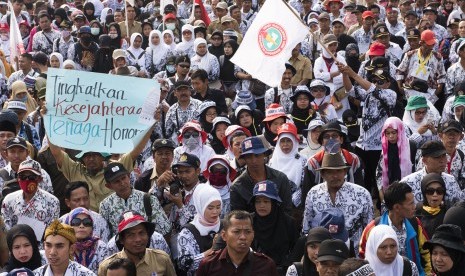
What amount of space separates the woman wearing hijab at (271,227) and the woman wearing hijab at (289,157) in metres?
1.56

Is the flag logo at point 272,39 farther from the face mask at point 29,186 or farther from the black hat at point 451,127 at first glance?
the face mask at point 29,186

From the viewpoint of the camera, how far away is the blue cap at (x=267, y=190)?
9.72 m

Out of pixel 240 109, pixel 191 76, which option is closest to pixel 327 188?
pixel 240 109

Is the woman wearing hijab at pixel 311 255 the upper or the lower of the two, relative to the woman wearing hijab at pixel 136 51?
lower

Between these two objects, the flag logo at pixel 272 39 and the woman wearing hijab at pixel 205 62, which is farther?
the woman wearing hijab at pixel 205 62

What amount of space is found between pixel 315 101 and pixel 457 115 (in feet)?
6.67

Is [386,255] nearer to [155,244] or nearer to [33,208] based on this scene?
[155,244]

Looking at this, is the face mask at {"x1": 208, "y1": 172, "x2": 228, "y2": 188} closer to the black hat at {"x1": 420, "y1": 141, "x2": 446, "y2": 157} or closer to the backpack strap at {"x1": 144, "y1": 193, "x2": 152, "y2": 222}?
the backpack strap at {"x1": 144, "y1": 193, "x2": 152, "y2": 222}

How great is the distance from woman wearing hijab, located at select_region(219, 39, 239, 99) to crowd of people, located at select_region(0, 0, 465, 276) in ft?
0.07

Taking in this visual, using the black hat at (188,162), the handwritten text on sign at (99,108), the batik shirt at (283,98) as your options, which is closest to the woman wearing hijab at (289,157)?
the black hat at (188,162)

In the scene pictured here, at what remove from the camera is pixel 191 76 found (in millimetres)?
15531

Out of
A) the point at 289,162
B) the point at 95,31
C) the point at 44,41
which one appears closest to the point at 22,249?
Answer: the point at 289,162

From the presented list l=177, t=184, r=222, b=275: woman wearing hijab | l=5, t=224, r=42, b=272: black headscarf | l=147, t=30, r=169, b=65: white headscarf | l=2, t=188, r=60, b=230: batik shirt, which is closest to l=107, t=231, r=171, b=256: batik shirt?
l=177, t=184, r=222, b=275: woman wearing hijab

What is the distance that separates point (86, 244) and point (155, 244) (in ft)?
1.78
